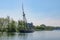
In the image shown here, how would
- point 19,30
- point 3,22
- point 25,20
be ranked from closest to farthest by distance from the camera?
1. point 3,22
2. point 19,30
3. point 25,20

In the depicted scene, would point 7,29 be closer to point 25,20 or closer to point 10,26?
point 10,26

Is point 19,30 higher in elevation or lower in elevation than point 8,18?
lower

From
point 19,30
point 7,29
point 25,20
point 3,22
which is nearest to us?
point 3,22

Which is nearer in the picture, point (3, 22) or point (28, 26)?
point (3, 22)

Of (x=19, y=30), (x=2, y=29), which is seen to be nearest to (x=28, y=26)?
(x=19, y=30)

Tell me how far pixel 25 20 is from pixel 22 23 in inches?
191

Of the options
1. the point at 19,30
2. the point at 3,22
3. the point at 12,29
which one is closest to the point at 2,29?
the point at 3,22

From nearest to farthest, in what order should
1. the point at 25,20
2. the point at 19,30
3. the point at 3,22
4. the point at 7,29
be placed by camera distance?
1. the point at 3,22
2. the point at 7,29
3. the point at 19,30
4. the point at 25,20

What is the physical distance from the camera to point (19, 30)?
53719mm

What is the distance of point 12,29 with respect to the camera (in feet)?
167

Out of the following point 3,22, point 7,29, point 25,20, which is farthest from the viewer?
point 25,20

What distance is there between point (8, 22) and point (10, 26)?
1.53 meters

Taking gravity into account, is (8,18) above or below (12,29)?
above

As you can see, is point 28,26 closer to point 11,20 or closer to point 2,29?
point 11,20
